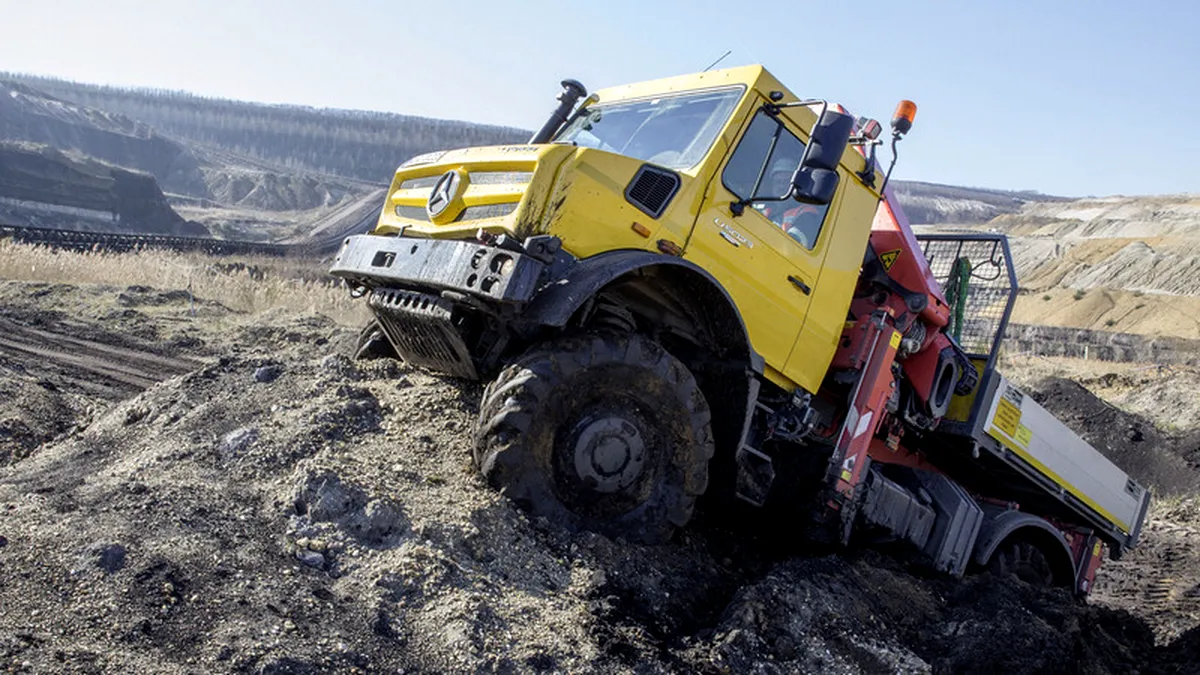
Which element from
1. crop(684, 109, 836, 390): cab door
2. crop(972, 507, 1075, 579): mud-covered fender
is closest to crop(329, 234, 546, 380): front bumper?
crop(684, 109, 836, 390): cab door

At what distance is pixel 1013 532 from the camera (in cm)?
736

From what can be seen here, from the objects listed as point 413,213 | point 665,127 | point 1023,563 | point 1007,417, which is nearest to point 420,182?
point 413,213

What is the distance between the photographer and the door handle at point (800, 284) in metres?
5.91

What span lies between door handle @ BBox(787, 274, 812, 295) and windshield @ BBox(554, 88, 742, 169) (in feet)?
3.14

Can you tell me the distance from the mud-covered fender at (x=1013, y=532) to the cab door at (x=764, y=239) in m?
2.11

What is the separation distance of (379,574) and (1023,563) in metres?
5.34

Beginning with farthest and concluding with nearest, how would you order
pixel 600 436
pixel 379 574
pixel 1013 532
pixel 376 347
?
pixel 1013 532 < pixel 376 347 < pixel 600 436 < pixel 379 574

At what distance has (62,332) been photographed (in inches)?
479

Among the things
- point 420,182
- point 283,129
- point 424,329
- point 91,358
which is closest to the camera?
point 424,329

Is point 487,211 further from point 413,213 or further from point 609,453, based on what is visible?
point 609,453

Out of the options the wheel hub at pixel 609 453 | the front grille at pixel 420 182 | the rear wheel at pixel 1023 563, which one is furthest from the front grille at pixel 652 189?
the rear wheel at pixel 1023 563

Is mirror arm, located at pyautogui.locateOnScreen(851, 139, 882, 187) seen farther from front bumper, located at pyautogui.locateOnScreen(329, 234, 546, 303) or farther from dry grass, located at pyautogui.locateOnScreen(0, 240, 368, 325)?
dry grass, located at pyautogui.locateOnScreen(0, 240, 368, 325)

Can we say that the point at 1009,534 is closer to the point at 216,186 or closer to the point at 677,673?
the point at 677,673

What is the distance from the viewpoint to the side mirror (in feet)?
17.2
